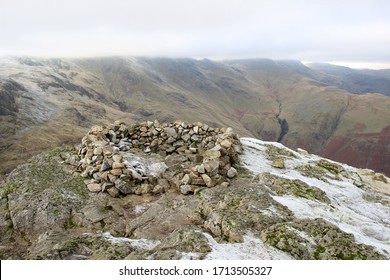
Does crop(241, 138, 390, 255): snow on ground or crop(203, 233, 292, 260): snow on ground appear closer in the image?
crop(203, 233, 292, 260): snow on ground

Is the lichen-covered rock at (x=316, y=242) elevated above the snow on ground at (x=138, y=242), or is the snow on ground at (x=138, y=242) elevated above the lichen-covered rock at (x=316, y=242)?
the lichen-covered rock at (x=316, y=242)

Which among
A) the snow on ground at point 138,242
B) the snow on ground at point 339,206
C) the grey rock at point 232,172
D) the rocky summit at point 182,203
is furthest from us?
the grey rock at point 232,172

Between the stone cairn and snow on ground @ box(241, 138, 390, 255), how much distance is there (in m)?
2.49

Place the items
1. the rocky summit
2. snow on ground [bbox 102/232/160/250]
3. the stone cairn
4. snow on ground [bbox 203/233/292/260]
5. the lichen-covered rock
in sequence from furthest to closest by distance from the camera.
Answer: the stone cairn, snow on ground [bbox 102/232/160/250], the rocky summit, the lichen-covered rock, snow on ground [bbox 203/233/292/260]

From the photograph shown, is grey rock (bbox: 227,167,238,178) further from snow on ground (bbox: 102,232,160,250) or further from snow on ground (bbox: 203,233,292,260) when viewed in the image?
snow on ground (bbox: 102,232,160,250)

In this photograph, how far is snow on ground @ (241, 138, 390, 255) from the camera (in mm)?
19184

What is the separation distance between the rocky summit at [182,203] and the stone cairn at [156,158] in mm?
89

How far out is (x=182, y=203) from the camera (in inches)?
851

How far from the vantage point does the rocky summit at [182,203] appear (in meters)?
15.8

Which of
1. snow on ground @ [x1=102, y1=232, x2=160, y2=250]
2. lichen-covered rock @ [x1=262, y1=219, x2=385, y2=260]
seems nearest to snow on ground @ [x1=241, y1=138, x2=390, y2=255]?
lichen-covered rock @ [x1=262, y1=219, x2=385, y2=260]

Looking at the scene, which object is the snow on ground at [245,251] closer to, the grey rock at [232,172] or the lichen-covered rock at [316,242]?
the lichen-covered rock at [316,242]

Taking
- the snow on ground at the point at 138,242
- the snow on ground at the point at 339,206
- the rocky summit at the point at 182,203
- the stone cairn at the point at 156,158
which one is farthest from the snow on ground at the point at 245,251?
the stone cairn at the point at 156,158

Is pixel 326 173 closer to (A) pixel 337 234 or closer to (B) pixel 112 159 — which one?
(A) pixel 337 234

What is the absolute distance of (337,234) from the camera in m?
16.6
